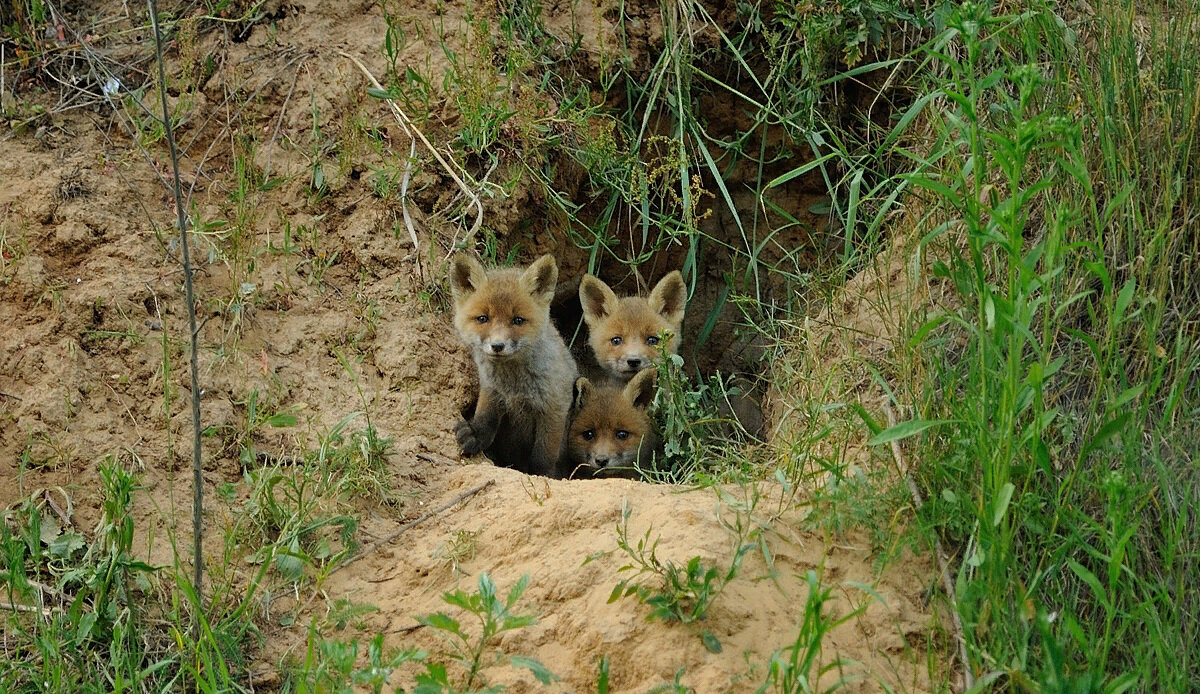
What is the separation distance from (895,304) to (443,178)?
2.23m

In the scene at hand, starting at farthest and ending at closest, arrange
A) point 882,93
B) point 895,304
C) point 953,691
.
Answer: point 882,93
point 895,304
point 953,691

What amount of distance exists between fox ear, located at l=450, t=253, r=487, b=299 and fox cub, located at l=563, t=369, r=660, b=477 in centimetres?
90

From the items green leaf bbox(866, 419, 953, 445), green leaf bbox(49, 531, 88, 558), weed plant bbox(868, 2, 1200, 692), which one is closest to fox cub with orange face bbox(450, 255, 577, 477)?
green leaf bbox(49, 531, 88, 558)

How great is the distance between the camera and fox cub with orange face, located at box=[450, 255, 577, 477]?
514 centimetres

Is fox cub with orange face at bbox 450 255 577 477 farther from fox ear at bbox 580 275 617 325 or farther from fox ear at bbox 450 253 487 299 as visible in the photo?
fox ear at bbox 580 275 617 325

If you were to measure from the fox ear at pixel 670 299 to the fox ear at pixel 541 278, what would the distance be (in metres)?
0.83

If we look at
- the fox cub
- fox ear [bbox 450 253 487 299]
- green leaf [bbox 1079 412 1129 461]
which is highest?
green leaf [bbox 1079 412 1129 461]

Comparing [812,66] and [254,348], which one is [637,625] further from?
[812,66]

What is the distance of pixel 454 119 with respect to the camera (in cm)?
541

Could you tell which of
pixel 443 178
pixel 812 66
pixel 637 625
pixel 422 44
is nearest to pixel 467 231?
pixel 443 178

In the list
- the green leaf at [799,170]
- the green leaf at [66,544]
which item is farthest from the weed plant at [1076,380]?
the green leaf at [66,544]

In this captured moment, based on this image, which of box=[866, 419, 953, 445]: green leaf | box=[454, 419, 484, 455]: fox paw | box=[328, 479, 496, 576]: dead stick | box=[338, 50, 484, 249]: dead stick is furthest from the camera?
box=[338, 50, 484, 249]: dead stick

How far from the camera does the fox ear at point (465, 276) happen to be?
16.6 feet

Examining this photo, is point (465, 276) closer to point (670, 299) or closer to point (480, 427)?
point (480, 427)
